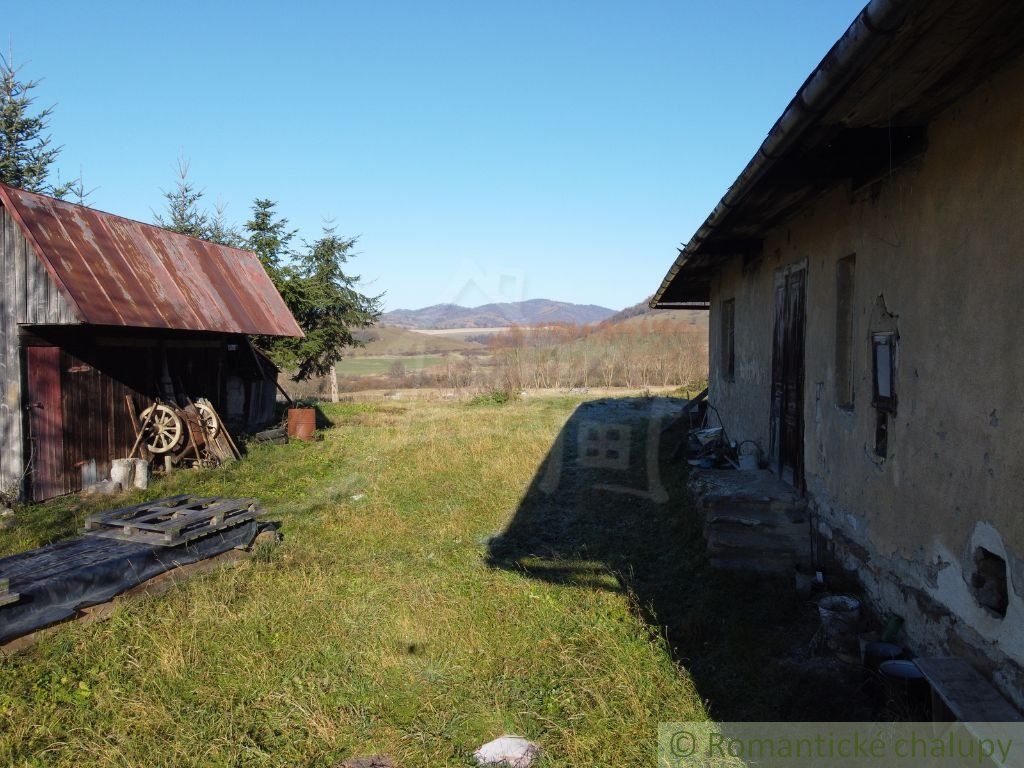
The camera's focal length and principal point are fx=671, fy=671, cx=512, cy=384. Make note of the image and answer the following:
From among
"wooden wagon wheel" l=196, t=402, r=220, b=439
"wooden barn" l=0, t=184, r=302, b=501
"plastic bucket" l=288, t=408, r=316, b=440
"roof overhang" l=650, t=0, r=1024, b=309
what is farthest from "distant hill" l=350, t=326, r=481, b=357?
"roof overhang" l=650, t=0, r=1024, b=309

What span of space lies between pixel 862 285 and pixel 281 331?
11521 mm

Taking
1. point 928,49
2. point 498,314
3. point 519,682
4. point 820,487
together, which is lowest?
point 519,682

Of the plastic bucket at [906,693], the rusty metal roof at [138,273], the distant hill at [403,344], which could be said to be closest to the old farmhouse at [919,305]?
the plastic bucket at [906,693]

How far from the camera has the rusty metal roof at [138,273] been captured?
8.86m

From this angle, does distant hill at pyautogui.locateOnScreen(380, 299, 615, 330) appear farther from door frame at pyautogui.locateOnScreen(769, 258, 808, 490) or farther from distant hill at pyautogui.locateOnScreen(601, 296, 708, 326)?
door frame at pyautogui.locateOnScreen(769, 258, 808, 490)

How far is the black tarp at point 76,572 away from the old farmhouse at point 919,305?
5355mm

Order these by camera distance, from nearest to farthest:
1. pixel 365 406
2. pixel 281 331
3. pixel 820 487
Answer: pixel 820 487 < pixel 281 331 < pixel 365 406

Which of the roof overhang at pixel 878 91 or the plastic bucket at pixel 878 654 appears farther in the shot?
the plastic bucket at pixel 878 654

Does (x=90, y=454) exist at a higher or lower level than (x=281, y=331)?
lower

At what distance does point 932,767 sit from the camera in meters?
2.73

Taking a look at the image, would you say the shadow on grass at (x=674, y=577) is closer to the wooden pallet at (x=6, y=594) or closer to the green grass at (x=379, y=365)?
the wooden pallet at (x=6, y=594)

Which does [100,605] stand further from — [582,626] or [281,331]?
[281,331]

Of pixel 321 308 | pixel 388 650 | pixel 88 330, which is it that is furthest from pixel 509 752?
pixel 321 308

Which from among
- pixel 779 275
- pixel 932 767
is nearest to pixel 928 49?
pixel 932 767
